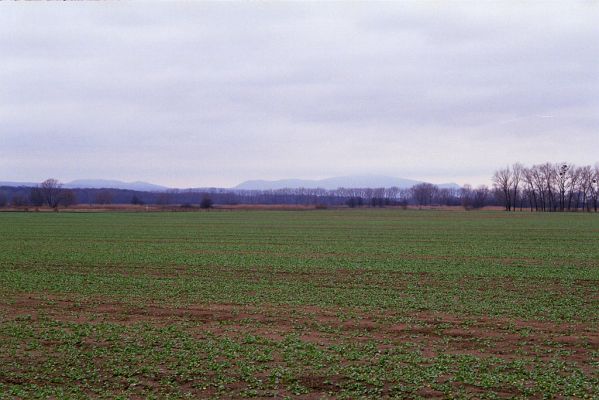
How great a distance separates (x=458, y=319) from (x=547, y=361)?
11.6 feet

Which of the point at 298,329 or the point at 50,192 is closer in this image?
the point at 298,329

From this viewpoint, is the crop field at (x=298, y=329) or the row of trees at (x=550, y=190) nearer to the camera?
the crop field at (x=298, y=329)

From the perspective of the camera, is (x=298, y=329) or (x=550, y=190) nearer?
(x=298, y=329)

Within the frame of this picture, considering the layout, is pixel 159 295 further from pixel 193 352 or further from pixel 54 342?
pixel 193 352

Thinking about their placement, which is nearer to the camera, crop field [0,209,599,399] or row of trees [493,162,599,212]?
crop field [0,209,599,399]

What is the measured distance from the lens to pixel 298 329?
12.4 meters

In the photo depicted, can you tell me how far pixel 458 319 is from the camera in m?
13.4

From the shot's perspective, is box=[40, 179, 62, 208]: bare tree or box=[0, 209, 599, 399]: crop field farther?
box=[40, 179, 62, 208]: bare tree

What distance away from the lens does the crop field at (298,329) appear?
28.9ft

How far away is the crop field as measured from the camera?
8820mm

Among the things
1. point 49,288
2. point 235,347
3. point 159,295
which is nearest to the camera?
point 235,347

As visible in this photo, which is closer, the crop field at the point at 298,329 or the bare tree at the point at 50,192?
the crop field at the point at 298,329

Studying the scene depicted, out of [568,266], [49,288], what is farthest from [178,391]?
[568,266]

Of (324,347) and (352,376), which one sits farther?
(324,347)
